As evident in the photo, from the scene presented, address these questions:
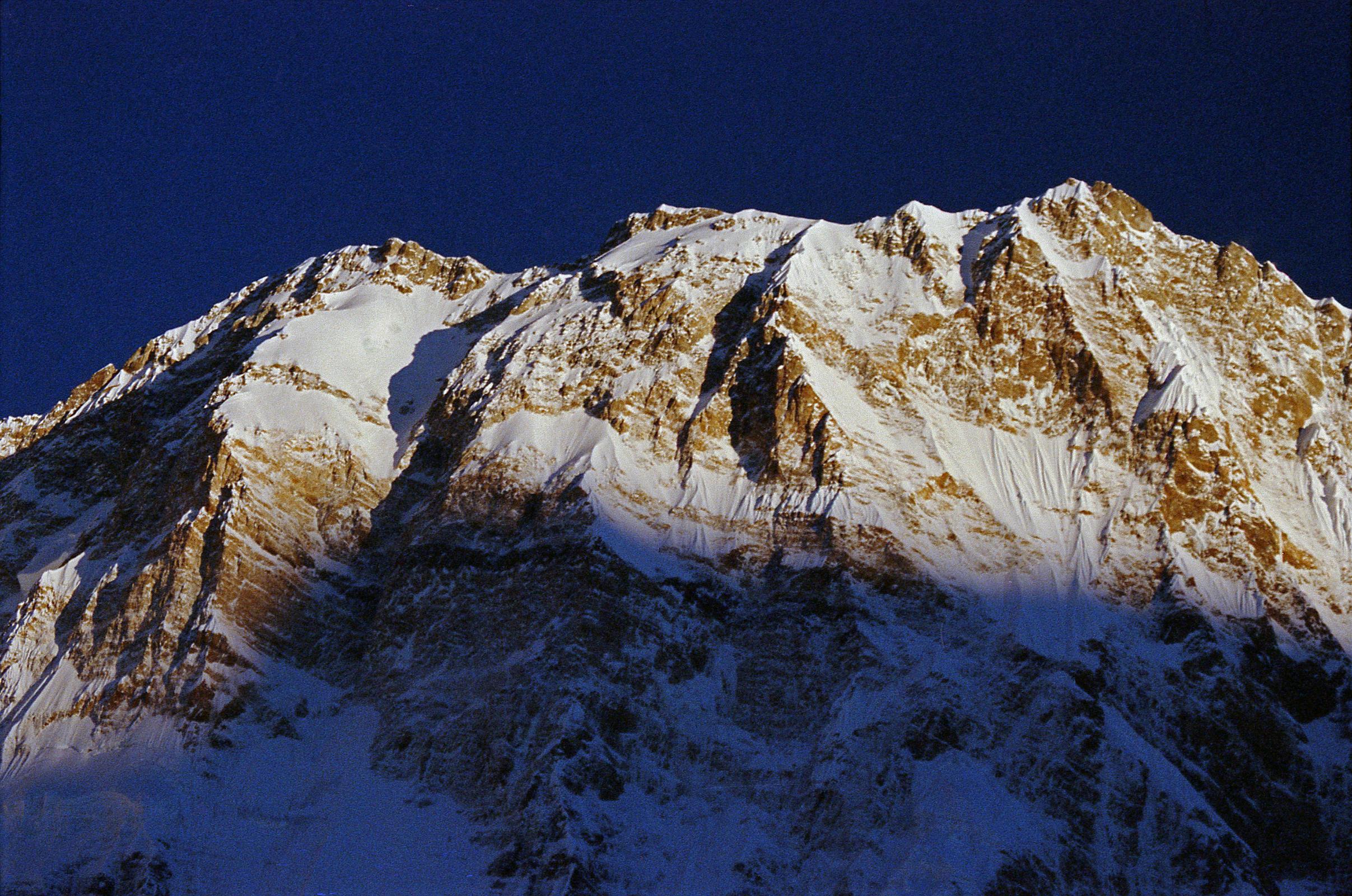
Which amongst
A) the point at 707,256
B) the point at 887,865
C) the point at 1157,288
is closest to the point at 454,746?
the point at 887,865

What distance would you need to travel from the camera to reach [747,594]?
13812 centimetres

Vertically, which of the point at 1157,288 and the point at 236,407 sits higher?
the point at 1157,288

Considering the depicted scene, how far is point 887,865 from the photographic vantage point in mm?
114875

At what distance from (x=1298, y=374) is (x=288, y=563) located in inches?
3615

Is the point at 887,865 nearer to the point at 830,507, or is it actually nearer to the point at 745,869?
the point at 745,869

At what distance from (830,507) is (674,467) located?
15795 millimetres

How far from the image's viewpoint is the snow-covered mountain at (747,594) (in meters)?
120

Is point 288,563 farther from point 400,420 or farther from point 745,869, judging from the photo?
point 745,869

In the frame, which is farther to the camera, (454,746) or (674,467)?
(674,467)

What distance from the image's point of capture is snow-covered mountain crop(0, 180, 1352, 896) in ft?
394

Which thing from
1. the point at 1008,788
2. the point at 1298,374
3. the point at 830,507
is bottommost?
the point at 1008,788

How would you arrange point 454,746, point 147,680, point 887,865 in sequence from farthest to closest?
point 147,680, point 454,746, point 887,865

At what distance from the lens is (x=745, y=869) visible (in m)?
116

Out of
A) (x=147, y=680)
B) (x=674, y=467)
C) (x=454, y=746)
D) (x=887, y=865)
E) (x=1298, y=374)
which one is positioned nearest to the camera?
(x=887, y=865)
